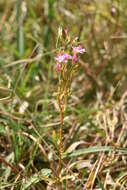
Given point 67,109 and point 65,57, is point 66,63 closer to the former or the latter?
point 65,57

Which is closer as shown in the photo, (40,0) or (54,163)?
(54,163)

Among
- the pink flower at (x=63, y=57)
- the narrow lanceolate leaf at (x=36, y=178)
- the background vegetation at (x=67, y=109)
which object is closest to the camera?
the pink flower at (x=63, y=57)

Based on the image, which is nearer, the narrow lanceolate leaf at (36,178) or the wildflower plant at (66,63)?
the wildflower plant at (66,63)

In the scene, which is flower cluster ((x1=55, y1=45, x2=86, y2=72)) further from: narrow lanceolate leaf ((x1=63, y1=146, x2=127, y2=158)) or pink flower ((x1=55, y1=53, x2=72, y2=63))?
narrow lanceolate leaf ((x1=63, y1=146, x2=127, y2=158))

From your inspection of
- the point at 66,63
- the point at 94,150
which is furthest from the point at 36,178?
the point at 66,63

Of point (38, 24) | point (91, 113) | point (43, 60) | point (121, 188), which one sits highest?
point (38, 24)

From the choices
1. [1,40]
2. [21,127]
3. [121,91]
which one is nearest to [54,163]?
[21,127]

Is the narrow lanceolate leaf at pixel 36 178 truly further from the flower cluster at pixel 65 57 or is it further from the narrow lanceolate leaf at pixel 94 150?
the flower cluster at pixel 65 57

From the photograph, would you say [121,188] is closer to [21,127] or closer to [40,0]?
[21,127]

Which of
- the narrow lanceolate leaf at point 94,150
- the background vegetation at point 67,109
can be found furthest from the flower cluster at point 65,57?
the narrow lanceolate leaf at point 94,150
